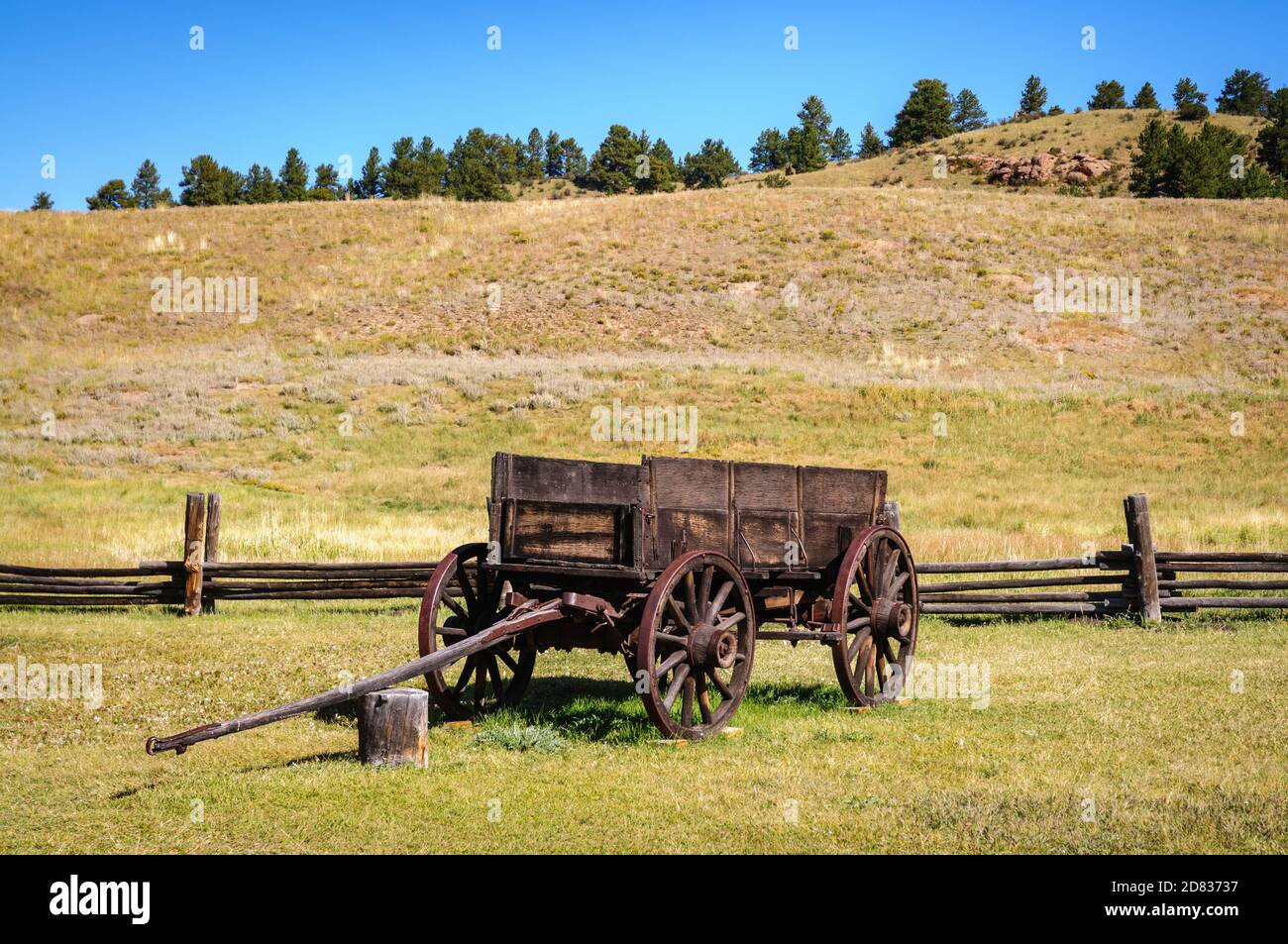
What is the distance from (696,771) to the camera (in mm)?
7855

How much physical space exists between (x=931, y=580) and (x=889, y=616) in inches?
338

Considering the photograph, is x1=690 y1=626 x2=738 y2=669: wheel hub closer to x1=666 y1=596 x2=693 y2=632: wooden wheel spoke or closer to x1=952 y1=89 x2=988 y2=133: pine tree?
x1=666 y1=596 x2=693 y2=632: wooden wheel spoke

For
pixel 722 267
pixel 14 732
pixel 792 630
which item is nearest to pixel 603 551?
pixel 792 630

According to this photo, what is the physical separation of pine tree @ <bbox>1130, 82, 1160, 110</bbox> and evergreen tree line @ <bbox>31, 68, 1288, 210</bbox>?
3.8 inches

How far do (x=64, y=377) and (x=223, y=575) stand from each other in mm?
29171

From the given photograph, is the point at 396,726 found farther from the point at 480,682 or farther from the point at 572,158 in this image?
the point at 572,158

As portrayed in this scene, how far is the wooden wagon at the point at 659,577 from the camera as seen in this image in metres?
8.31

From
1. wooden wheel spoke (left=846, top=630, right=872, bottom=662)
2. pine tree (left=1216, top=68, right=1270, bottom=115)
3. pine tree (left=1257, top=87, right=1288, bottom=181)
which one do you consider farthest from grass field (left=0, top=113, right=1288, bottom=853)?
pine tree (left=1216, top=68, right=1270, bottom=115)

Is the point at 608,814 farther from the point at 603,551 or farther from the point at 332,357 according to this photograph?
the point at 332,357

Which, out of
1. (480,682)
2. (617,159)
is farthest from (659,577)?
(617,159)

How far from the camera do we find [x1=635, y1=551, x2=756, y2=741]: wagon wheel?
7996 mm

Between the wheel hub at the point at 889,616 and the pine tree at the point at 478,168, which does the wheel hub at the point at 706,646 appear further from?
the pine tree at the point at 478,168

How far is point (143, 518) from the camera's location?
909 inches
